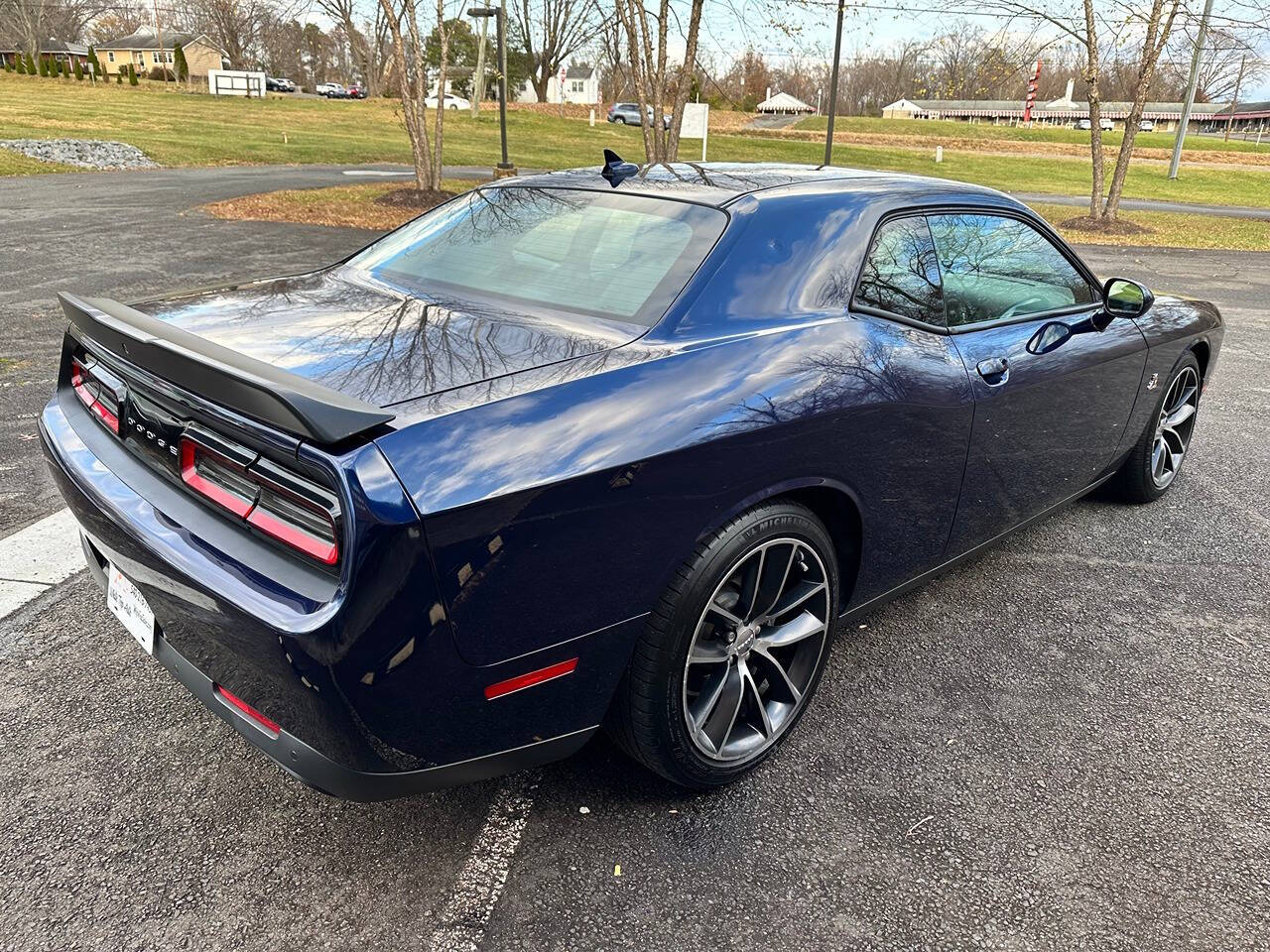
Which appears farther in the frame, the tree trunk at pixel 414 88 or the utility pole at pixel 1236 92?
the utility pole at pixel 1236 92

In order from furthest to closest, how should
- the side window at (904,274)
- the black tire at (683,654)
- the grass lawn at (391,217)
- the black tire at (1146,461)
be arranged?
1. the grass lawn at (391,217)
2. the black tire at (1146,461)
3. the side window at (904,274)
4. the black tire at (683,654)

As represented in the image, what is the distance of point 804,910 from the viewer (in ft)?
6.42

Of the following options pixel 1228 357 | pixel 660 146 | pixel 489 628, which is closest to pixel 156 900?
pixel 489 628

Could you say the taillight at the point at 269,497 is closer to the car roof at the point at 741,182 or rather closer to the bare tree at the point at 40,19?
the car roof at the point at 741,182

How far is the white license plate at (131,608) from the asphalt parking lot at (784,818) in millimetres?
418

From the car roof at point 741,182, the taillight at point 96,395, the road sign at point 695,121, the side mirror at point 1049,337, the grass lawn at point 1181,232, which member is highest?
the road sign at point 695,121

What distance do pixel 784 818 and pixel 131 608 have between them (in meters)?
1.72

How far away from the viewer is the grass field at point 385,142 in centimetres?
2567

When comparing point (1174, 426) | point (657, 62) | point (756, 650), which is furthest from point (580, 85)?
point (756, 650)

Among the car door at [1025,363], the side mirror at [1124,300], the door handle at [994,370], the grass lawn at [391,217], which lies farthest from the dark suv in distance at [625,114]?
the door handle at [994,370]

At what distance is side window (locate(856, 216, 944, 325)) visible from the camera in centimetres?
262

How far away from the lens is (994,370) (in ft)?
9.21

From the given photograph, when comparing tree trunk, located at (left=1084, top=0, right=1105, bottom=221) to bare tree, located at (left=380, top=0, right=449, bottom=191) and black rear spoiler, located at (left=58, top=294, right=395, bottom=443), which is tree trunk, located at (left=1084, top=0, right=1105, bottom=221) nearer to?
bare tree, located at (left=380, top=0, right=449, bottom=191)

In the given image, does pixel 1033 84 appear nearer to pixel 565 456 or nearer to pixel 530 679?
pixel 565 456
